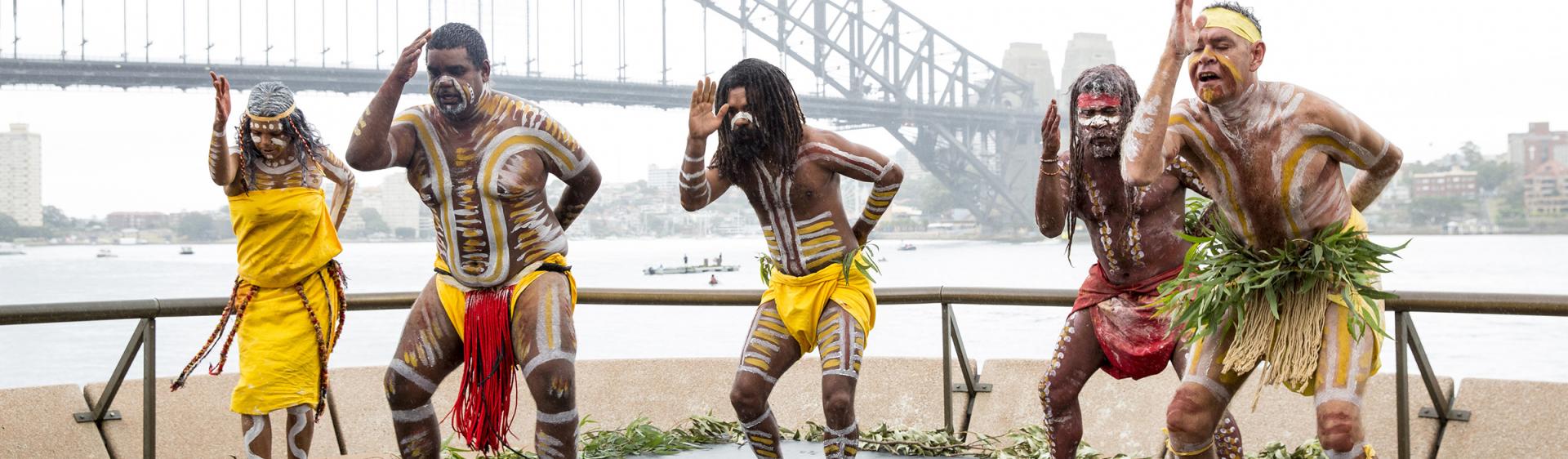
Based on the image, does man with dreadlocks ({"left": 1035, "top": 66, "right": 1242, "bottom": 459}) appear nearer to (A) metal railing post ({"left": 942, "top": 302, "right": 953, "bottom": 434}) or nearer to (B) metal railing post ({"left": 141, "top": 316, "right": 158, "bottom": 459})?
(A) metal railing post ({"left": 942, "top": 302, "right": 953, "bottom": 434})

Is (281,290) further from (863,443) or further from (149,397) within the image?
(863,443)

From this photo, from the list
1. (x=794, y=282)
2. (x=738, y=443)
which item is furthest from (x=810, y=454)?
(x=794, y=282)

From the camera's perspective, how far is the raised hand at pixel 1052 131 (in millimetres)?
2928

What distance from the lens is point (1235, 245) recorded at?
118 inches

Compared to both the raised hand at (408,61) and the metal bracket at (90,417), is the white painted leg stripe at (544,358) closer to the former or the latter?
the raised hand at (408,61)

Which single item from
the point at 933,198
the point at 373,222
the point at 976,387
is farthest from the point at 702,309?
the point at 976,387

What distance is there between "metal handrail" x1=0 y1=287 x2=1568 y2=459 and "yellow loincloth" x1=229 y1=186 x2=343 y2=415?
48 cm

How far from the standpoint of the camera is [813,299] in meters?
3.64

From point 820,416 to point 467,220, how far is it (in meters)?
2.13

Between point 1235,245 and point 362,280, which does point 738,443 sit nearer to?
point 1235,245

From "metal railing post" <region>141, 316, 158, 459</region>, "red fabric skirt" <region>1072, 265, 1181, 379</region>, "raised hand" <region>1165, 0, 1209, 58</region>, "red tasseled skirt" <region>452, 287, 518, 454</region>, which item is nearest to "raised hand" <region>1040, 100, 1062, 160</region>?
"raised hand" <region>1165, 0, 1209, 58</region>

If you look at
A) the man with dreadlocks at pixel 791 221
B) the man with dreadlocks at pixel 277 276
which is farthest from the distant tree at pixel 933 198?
the man with dreadlocks at pixel 277 276

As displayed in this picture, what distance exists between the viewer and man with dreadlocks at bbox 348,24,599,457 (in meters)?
3.39

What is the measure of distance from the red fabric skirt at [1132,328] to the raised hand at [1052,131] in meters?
0.53
